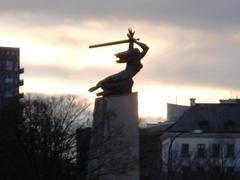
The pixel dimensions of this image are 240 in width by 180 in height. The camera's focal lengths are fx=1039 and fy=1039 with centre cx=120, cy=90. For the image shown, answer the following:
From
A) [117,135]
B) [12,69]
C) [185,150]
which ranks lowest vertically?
[117,135]

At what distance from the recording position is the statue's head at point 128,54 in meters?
44.7

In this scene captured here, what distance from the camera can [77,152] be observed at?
2227 inches

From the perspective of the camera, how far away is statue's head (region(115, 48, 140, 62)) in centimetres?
4472

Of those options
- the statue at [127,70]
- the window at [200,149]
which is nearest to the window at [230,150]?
the window at [200,149]

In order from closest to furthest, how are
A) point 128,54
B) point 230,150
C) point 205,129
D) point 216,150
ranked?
point 128,54 → point 216,150 → point 230,150 → point 205,129

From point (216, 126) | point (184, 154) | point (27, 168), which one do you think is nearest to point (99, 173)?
point (27, 168)

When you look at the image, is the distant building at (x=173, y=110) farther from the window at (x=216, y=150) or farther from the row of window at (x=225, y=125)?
the window at (x=216, y=150)

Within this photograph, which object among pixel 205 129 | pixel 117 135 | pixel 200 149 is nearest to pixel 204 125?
pixel 205 129

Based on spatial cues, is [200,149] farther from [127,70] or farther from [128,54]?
[128,54]

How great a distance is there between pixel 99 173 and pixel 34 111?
12.4 m

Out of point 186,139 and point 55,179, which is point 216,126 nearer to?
point 186,139

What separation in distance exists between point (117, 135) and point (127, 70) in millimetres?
3141

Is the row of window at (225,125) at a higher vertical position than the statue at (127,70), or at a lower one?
higher

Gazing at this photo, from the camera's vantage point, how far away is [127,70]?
149 feet
